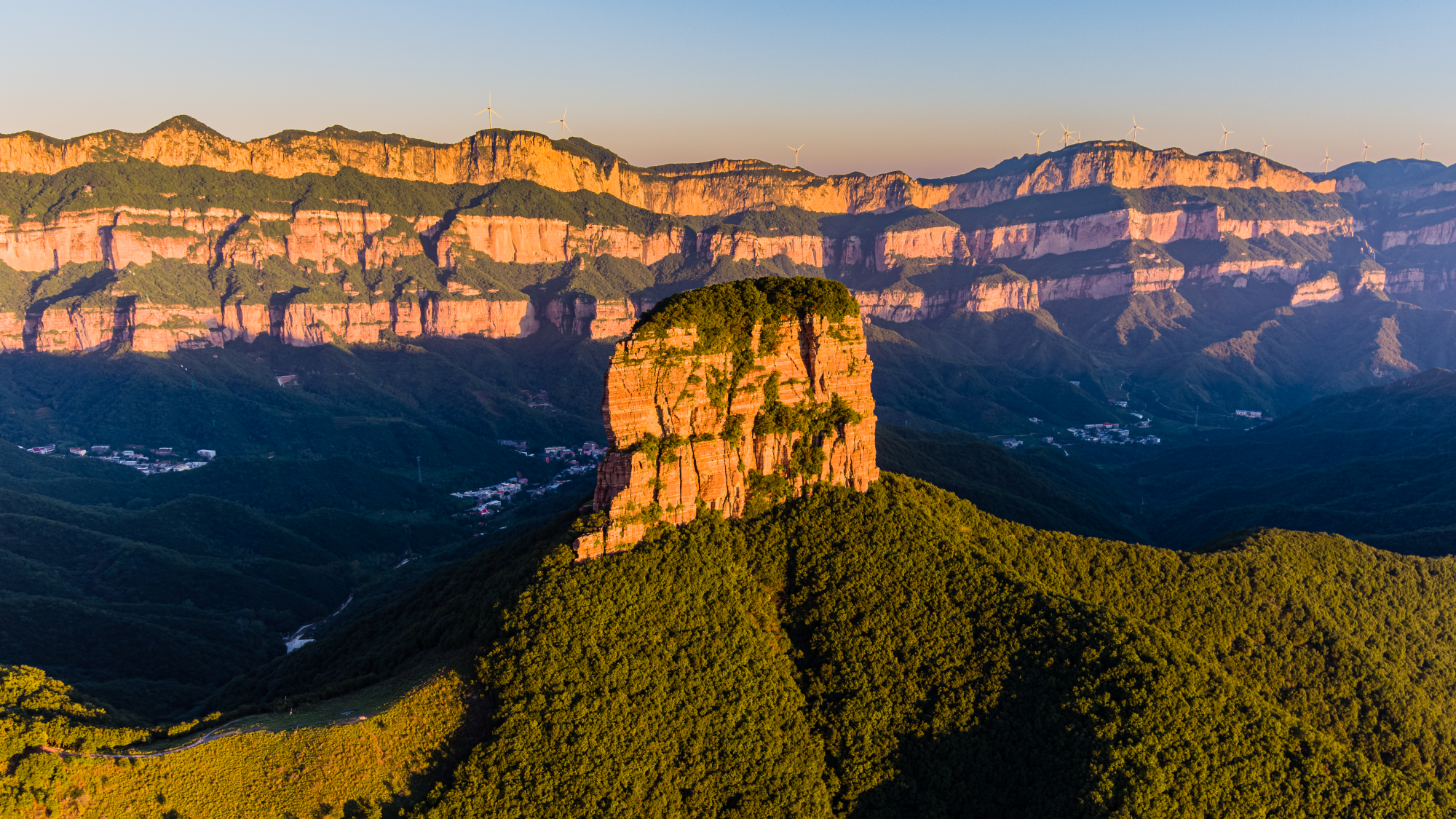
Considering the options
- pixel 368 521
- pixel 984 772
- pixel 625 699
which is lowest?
pixel 368 521

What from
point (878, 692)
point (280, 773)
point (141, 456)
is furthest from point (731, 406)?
point (141, 456)

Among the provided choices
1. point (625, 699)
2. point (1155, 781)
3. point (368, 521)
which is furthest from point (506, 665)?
point (368, 521)

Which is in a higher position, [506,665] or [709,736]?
[506,665]

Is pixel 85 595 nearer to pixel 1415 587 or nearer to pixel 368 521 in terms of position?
pixel 368 521

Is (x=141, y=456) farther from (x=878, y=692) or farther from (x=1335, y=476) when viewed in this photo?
(x=1335, y=476)

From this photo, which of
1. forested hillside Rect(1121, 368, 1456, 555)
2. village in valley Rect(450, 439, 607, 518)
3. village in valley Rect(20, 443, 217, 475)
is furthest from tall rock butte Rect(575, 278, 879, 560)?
village in valley Rect(20, 443, 217, 475)

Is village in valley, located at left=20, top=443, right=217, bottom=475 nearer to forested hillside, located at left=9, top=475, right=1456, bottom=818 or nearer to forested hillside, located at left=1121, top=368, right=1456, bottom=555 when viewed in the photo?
forested hillside, located at left=9, top=475, right=1456, bottom=818
